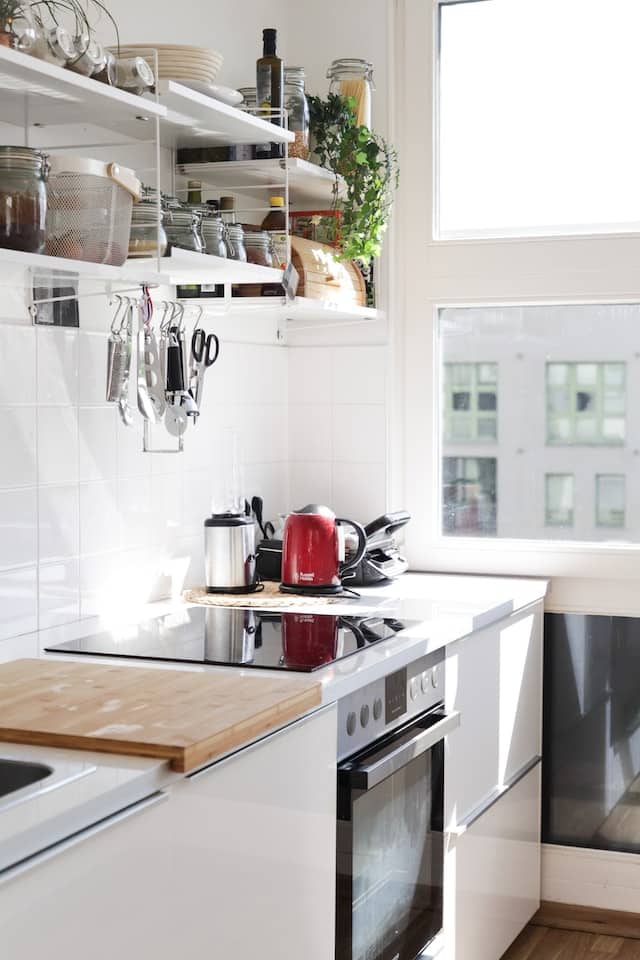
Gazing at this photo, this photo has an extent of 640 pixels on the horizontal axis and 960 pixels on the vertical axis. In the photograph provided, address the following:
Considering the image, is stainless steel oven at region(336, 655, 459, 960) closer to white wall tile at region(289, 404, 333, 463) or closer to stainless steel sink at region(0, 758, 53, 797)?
stainless steel sink at region(0, 758, 53, 797)

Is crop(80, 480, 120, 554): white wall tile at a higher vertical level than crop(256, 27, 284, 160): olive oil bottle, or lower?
lower

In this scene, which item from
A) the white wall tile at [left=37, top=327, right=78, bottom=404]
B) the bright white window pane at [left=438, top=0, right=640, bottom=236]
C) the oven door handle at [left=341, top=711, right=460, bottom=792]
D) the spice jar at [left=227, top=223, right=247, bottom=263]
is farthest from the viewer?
the bright white window pane at [left=438, top=0, right=640, bottom=236]

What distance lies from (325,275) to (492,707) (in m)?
1.09

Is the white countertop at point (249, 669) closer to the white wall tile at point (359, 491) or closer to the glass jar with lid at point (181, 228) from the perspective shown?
the white wall tile at point (359, 491)

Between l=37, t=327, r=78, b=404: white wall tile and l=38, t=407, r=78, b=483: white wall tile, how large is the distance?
0.03 metres

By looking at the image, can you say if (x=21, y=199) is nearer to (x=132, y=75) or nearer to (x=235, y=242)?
(x=132, y=75)

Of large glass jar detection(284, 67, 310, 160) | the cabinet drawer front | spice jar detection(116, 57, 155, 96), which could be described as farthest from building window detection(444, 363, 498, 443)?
spice jar detection(116, 57, 155, 96)

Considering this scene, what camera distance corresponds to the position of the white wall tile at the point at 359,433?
11.4ft

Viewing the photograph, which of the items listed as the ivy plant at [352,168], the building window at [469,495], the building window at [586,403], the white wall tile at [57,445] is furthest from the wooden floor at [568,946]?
the ivy plant at [352,168]

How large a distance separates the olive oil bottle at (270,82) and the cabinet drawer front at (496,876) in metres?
1.59

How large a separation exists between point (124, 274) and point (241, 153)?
79 cm


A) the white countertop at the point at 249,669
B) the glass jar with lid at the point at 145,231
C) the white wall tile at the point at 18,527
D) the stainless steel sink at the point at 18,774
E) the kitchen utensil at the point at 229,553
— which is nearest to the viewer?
the white countertop at the point at 249,669

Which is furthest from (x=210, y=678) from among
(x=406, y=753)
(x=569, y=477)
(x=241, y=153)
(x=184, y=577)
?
(x=569, y=477)

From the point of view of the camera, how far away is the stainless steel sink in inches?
60.1
